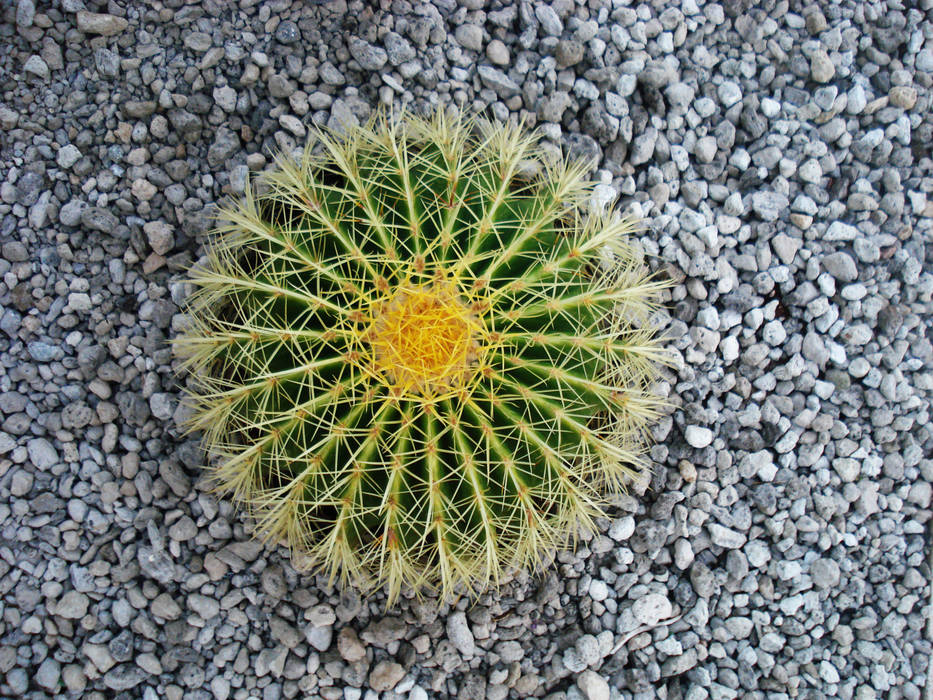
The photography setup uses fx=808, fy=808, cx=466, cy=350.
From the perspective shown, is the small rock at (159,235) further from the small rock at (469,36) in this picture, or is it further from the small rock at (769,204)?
the small rock at (769,204)

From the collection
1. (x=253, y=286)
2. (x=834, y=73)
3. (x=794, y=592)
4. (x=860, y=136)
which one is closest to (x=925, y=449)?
(x=794, y=592)

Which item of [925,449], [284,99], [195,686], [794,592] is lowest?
[195,686]

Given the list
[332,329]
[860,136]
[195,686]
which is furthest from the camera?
[860,136]

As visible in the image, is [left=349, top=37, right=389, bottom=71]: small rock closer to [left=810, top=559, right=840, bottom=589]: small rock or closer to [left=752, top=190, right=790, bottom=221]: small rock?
[left=752, top=190, right=790, bottom=221]: small rock

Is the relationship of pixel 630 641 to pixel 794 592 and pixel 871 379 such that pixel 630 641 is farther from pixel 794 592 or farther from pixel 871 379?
pixel 871 379

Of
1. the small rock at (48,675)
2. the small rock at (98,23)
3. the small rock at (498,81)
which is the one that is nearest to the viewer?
the small rock at (48,675)

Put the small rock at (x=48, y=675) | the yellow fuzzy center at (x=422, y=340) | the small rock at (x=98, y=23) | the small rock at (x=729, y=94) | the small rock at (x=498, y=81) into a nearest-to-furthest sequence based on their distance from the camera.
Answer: the yellow fuzzy center at (x=422, y=340)
the small rock at (x=48, y=675)
the small rock at (x=98, y=23)
the small rock at (x=498, y=81)
the small rock at (x=729, y=94)

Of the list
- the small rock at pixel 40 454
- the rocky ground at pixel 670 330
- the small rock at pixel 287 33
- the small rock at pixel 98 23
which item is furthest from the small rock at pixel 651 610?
the small rock at pixel 98 23

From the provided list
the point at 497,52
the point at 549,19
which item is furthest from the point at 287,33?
the point at 549,19

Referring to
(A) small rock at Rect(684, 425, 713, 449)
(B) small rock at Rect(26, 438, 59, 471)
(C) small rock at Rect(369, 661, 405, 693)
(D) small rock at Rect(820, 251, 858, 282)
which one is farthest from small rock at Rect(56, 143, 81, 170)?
(D) small rock at Rect(820, 251, 858, 282)
